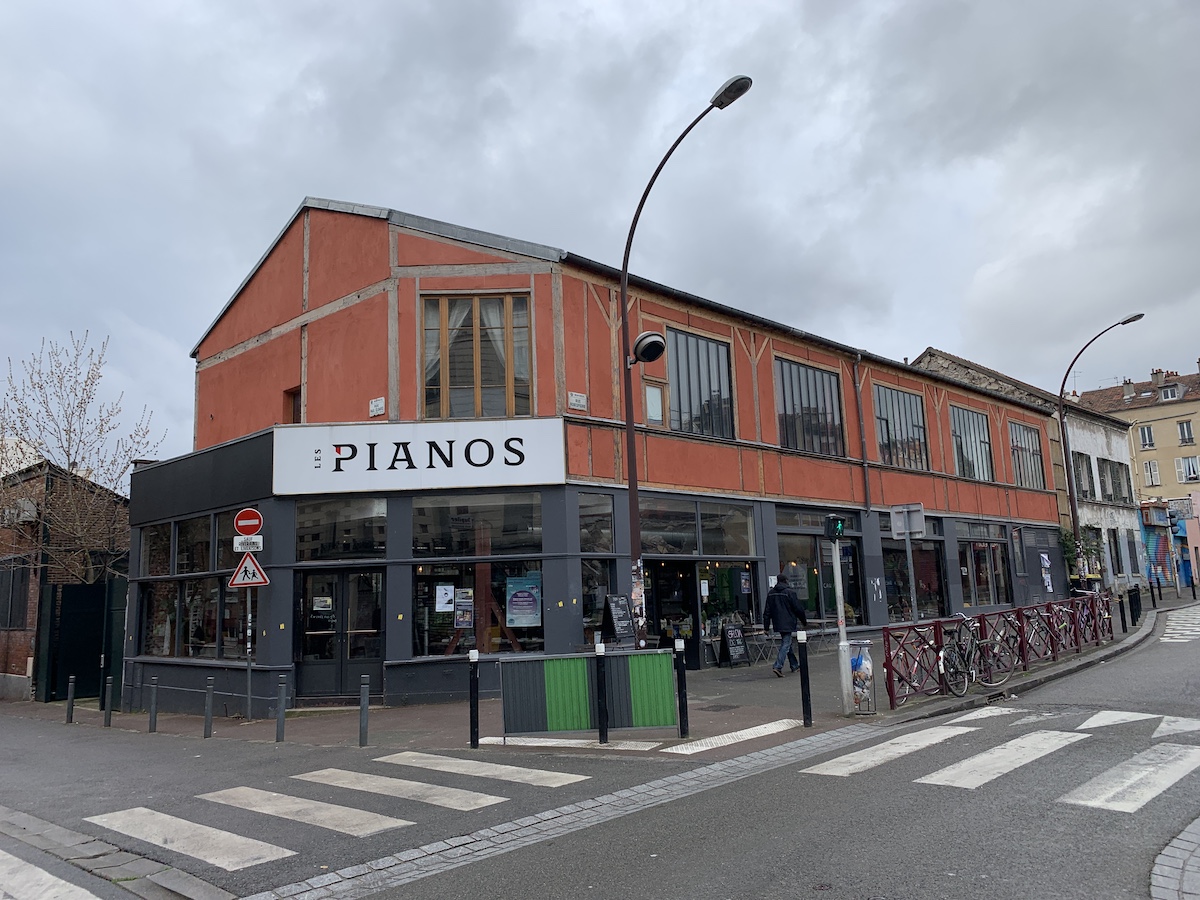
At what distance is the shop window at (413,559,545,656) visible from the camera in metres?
15.0

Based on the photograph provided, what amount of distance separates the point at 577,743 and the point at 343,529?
267 inches

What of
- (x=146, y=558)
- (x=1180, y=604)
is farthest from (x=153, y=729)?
(x=1180, y=604)

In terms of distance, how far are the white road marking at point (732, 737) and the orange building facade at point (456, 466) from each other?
3.43 meters

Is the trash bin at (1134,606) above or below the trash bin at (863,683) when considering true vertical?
above

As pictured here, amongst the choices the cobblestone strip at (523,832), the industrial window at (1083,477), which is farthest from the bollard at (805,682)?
the industrial window at (1083,477)

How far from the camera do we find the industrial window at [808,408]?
20.9 m

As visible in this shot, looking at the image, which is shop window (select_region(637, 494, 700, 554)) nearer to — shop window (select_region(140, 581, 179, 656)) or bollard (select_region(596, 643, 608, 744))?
bollard (select_region(596, 643, 608, 744))

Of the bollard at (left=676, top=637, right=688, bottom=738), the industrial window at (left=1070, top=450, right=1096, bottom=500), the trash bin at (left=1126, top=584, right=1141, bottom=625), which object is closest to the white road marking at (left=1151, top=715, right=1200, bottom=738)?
the bollard at (left=676, top=637, right=688, bottom=738)

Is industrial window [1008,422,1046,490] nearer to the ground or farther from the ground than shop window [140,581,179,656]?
farther from the ground

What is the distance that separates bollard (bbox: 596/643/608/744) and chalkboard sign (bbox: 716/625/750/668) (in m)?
7.64

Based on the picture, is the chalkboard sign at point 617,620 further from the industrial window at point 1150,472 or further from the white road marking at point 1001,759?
the industrial window at point 1150,472

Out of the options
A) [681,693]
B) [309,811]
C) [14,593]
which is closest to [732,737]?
[681,693]

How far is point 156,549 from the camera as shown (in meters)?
18.7

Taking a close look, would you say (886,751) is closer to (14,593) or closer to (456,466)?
(456,466)
